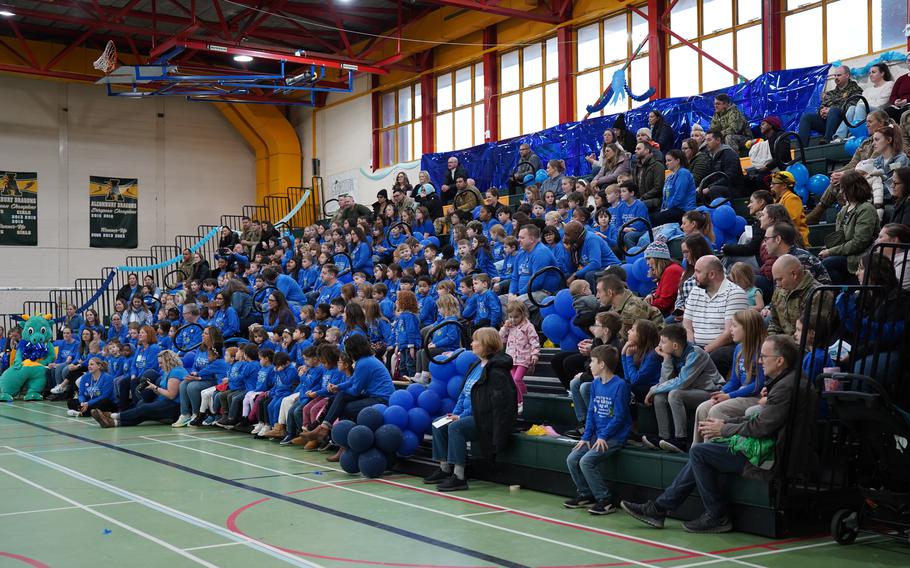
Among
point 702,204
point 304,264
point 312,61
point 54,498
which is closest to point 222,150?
point 312,61

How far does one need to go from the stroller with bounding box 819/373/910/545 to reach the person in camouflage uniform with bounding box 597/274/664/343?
209 centimetres

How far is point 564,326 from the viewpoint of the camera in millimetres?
9125

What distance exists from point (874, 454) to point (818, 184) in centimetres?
→ 565

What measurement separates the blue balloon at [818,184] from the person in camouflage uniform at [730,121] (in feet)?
7.55

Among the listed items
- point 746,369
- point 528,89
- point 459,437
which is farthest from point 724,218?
point 528,89

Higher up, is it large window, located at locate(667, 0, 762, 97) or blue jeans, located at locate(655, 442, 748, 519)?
large window, located at locate(667, 0, 762, 97)

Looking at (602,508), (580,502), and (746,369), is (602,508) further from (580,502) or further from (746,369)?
(746,369)

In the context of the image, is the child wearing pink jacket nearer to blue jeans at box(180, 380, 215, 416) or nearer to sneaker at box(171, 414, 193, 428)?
blue jeans at box(180, 380, 215, 416)

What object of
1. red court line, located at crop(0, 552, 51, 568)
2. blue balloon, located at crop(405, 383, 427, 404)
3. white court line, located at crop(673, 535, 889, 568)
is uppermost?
blue balloon, located at crop(405, 383, 427, 404)

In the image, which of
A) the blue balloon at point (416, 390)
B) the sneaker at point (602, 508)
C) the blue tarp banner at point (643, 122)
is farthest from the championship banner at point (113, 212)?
the sneaker at point (602, 508)

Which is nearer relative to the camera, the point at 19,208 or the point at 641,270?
the point at 641,270

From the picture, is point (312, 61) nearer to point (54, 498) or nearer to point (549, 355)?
point (549, 355)

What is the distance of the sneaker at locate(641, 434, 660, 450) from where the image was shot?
274 inches

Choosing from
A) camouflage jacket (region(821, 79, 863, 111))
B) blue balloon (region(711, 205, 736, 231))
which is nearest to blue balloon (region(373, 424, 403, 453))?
blue balloon (region(711, 205, 736, 231))
